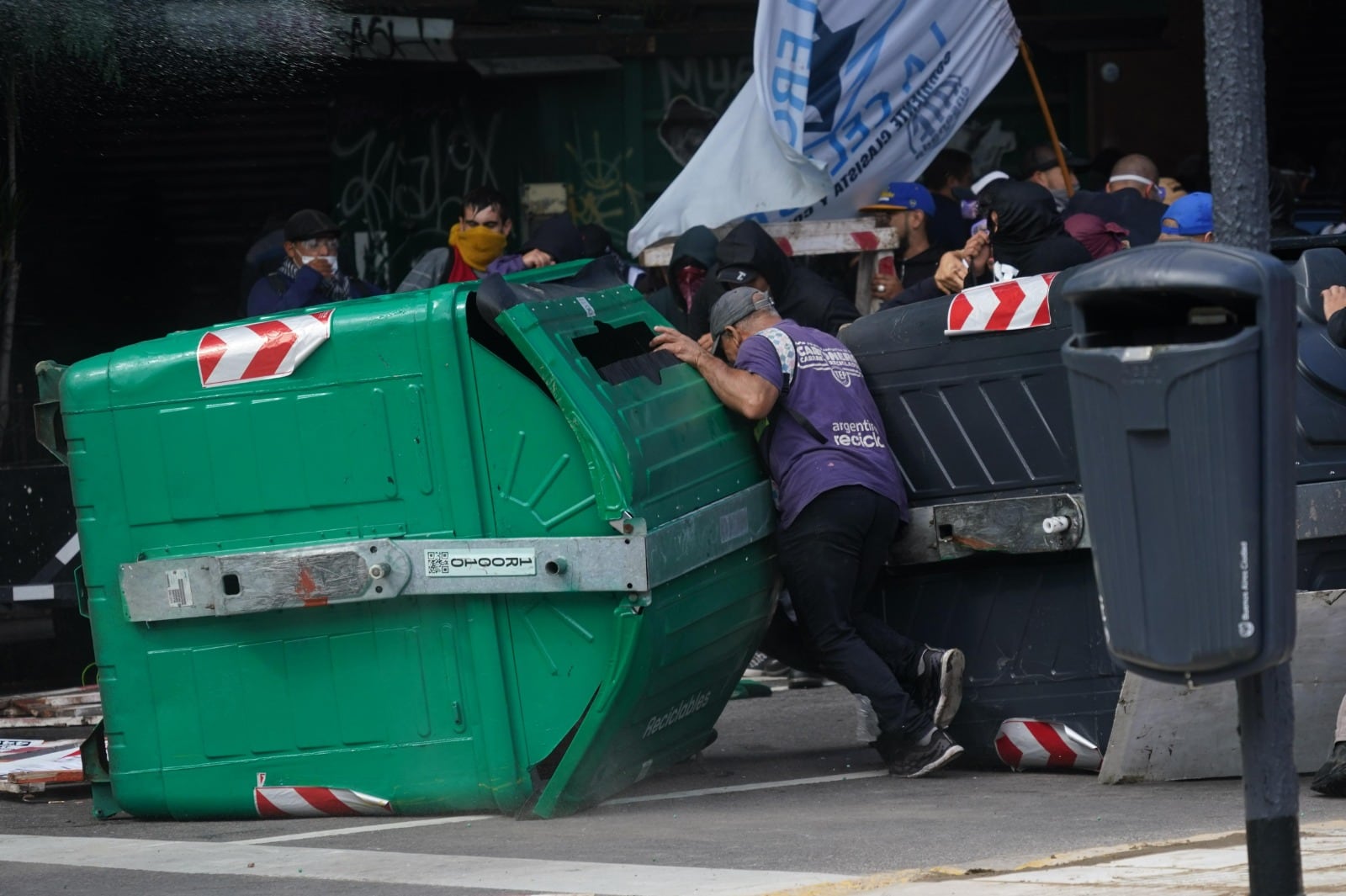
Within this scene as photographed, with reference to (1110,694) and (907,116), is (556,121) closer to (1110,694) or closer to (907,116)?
(907,116)

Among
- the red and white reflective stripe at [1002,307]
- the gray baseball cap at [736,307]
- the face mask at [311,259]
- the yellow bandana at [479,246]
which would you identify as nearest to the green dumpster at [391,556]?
the gray baseball cap at [736,307]

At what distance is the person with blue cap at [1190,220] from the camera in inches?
297

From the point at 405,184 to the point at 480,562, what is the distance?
7652mm

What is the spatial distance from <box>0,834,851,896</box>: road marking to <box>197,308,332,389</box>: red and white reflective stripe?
139 centimetres

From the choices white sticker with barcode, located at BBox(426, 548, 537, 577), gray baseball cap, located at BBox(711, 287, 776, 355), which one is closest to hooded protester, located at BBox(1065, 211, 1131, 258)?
gray baseball cap, located at BBox(711, 287, 776, 355)

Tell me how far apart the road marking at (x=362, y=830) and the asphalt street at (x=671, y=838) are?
0.04 feet

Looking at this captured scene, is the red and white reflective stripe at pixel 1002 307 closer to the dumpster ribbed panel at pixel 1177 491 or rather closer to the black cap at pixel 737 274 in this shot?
the black cap at pixel 737 274

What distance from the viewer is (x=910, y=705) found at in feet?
20.2

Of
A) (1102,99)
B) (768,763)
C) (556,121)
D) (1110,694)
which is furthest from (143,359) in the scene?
(1102,99)

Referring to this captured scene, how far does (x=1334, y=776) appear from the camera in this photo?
5.41 m

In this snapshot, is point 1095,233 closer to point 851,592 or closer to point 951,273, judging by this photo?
point 951,273

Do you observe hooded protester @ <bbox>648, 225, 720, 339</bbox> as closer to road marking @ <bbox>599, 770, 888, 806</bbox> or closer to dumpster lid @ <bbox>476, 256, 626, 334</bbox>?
dumpster lid @ <bbox>476, 256, 626, 334</bbox>

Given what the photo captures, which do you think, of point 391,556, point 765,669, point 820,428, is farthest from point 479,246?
point 391,556

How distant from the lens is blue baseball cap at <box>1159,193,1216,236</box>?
7.56 meters
